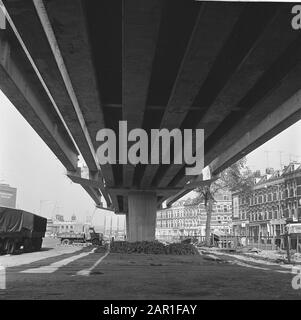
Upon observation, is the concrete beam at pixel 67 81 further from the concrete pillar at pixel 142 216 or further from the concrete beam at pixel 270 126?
the concrete pillar at pixel 142 216

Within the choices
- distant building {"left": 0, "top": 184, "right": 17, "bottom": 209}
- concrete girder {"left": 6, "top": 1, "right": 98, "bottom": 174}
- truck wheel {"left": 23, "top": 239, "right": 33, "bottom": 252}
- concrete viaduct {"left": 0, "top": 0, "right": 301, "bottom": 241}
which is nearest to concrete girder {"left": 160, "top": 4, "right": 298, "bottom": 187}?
concrete viaduct {"left": 0, "top": 0, "right": 301, "bottom": 241}

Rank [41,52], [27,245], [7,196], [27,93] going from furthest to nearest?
[7,196], [27,245], [27,93], [41,52]

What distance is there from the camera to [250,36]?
13164mm

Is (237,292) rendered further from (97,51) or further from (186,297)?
(97,51)

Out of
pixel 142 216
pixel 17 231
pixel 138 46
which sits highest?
pixel 138 46

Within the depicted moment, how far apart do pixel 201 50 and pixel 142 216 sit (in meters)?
30.9

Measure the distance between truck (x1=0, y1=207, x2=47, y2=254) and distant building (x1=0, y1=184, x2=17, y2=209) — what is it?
99.8 metres

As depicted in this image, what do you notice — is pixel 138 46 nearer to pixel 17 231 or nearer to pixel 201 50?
pixel 201 50

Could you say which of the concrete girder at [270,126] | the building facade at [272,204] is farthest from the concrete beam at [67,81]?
the building facade at [272,204]

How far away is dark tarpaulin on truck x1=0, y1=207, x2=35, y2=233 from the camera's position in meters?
31.5

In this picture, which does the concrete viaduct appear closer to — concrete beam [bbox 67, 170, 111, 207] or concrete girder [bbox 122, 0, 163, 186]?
concrete girder [bbox 122, 0, 163, 186]

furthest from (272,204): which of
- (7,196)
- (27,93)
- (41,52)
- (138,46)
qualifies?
(7,196)

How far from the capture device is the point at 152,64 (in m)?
14.4

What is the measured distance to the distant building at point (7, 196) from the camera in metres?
136
